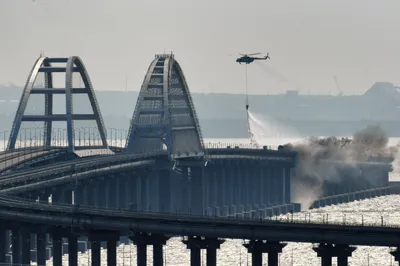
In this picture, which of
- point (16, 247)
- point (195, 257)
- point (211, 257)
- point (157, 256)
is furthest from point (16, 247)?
point (211, 257)

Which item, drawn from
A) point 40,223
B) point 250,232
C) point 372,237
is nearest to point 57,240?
point 40,223

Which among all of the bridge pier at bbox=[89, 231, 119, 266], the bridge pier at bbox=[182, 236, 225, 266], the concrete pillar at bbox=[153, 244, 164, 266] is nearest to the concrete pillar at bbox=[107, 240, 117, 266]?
the bridge pier at bbox=[89, 231, 119, 266]

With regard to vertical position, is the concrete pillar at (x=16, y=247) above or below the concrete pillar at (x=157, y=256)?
above

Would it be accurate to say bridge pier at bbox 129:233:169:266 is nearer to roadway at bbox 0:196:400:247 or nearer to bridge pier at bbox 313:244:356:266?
roadway at bbox 0:196:400:247

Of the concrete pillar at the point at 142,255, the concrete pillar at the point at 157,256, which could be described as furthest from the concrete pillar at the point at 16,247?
the concrete pillar at the point at 157,256

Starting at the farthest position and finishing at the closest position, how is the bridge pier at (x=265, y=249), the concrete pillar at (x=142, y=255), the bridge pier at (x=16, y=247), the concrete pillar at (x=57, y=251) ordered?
1. the bridge pier at (x=16, y=247)
2. the concrete pillar at (x=57, y=251)
3. the concrete pillar at (x=142, y=255)
4. the bridge pier at (x=265, y=249)

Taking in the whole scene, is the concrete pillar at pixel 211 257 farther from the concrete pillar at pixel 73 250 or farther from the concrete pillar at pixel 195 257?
the concrete pillar at pixel 73 250

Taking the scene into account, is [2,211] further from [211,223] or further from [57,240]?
[211,223]
